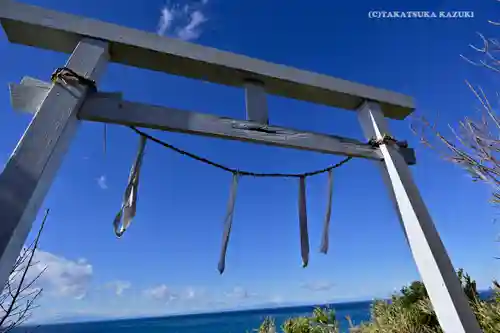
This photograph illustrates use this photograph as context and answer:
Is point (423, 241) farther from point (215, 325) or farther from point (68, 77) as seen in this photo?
point (215, 325)

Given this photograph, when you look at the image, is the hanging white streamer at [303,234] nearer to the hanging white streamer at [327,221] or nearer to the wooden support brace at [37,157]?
the hanging white streamer at [327,221]

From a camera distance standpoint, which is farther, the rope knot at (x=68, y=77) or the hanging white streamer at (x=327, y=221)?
the hanging white streamer at (x=327, y=221)

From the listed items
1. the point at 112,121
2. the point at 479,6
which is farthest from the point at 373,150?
the point at 479,6

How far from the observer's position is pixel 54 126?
1.10 m

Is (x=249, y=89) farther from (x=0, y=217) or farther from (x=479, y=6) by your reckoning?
(x=479, y=6)

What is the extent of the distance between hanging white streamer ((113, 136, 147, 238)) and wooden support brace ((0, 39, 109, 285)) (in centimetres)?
42

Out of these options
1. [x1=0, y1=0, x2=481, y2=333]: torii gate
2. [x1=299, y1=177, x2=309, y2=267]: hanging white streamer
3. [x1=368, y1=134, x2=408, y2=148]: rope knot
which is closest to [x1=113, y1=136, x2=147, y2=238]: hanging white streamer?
[x1=0, y1=0, x2=481, y2=333]: torii gate

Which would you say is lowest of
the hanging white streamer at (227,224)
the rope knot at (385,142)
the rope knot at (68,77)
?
the hanging white streamer at (227,224)

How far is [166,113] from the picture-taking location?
4.50ft

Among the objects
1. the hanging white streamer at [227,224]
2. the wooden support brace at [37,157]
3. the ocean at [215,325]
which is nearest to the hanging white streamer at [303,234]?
the hanging white streamer at [227,224]

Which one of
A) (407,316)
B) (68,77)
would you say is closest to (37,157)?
(68,77)

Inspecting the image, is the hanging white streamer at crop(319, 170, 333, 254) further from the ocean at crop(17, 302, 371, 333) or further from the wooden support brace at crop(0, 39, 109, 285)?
the ocean at crop(17, 302, 371, 333)

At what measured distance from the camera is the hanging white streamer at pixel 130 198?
1527 millimetres

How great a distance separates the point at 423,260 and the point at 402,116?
3.46 ft
